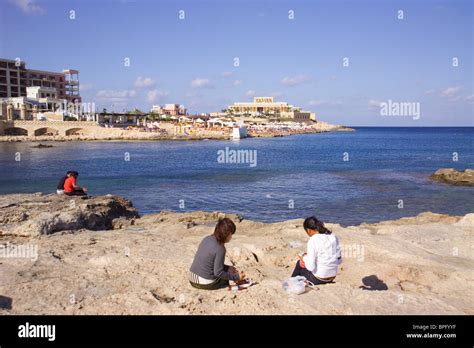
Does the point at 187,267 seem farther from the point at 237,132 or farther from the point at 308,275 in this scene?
the point at 237,132

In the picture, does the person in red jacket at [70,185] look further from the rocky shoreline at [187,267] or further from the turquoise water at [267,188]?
the turquoise water at [267,188]

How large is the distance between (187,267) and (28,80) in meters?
101

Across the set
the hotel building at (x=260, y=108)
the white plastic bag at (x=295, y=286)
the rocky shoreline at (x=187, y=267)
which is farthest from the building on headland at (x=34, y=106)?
the hotel building at (x=260, y=108)

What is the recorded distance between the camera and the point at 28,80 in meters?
93.3

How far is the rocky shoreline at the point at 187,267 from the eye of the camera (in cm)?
546

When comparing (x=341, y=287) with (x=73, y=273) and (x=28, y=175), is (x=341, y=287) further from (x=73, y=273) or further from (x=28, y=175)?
(x=28, y=175)

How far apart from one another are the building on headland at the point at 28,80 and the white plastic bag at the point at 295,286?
315 ft

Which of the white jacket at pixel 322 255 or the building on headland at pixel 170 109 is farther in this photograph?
the building on headland at pixel 170 109

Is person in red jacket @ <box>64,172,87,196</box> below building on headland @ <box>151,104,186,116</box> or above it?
below

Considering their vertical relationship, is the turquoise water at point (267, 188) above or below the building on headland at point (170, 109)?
below

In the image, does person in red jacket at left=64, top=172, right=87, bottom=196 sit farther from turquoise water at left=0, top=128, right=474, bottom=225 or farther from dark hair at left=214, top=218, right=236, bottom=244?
dark hair at left=214, top=218, right=236, bottom=244

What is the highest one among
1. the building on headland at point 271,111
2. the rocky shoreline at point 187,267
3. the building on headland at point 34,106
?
the building on headland at point 271,111

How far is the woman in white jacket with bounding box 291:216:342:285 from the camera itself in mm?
6125

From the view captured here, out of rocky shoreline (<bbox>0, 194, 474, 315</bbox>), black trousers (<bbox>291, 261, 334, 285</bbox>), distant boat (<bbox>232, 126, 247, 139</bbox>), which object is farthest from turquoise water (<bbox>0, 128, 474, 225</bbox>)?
distant boat (<bbox>232, 126, 247, 139</bbox>)
